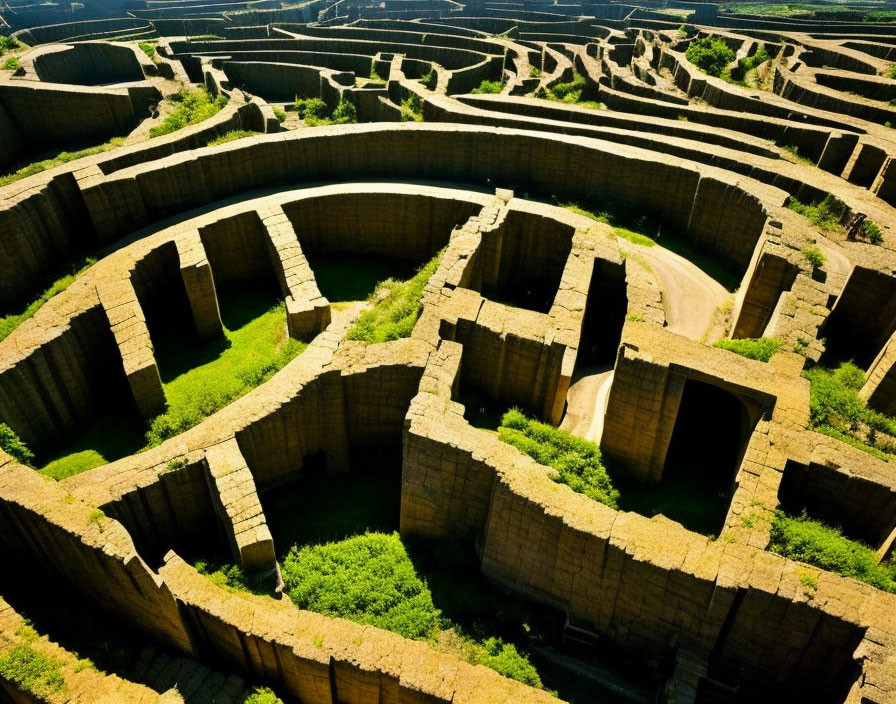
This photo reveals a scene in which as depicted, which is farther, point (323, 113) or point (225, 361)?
point (323, 113)

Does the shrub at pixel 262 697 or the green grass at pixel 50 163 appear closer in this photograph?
the shrub at pixel 262 697

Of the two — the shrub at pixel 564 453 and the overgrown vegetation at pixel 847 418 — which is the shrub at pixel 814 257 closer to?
the overgrown vegetation at pixel 847 418

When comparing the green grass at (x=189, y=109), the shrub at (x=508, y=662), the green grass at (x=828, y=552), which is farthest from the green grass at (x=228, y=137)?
the green grass at (x=828, y=552)

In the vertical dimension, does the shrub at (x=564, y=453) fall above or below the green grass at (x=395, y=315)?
below

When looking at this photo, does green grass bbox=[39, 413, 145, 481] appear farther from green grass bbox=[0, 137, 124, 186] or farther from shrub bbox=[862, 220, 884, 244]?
shrub bbox=[862, 220, 884, 244]

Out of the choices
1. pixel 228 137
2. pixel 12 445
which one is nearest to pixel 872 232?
pixel 228 137

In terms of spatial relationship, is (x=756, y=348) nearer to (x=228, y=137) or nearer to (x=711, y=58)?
(x=228, y=137)

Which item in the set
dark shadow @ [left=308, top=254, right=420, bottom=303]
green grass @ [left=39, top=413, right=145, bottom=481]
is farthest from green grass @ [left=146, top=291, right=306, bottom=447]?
dark shadow @ [left=308, top=254, right=420, bottom=303]
